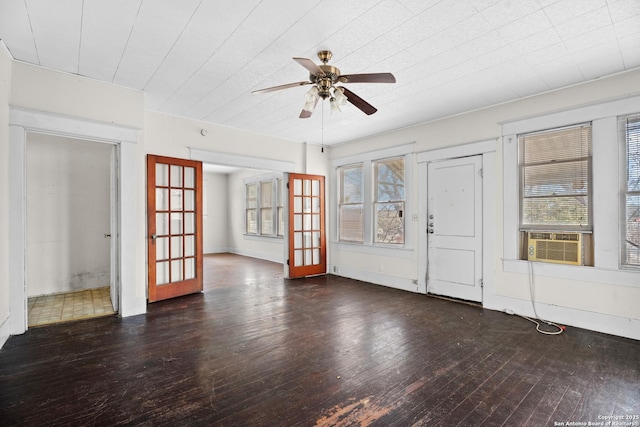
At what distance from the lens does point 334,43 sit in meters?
2.71

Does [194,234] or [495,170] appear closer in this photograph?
[495,170]

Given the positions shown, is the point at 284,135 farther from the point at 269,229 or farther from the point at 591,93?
the point at 591,93

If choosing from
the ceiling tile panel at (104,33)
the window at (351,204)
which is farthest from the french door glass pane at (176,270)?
the window at (351,204)

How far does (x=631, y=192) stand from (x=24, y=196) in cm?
626

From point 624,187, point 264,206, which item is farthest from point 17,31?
point 264,206

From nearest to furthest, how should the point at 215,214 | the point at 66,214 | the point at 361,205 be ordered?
the point at 66,214 < the point at 361,205 < the point at 215,214

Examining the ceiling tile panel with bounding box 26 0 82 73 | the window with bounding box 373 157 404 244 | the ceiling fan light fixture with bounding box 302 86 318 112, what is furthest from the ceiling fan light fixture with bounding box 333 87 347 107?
the window with bounding box 373 157 404 244

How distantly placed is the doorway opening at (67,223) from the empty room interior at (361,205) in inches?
1.2

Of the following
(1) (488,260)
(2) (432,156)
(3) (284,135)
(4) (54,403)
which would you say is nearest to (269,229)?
(3) (284,135)

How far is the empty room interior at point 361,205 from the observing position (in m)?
2.24

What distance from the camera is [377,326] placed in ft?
11.6

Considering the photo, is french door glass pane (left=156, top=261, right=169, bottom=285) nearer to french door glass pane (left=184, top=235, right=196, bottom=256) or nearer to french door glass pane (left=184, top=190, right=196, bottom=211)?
french door glass pane (left=184, top=235, right=196, bottom=256)

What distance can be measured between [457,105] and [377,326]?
310 centimetres

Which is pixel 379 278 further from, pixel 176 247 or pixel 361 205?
pixel 176 247
